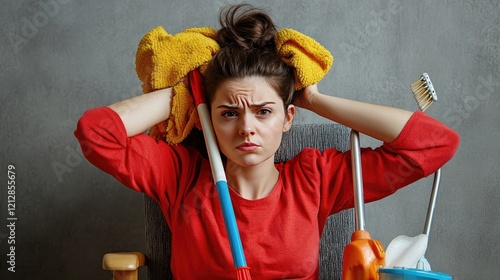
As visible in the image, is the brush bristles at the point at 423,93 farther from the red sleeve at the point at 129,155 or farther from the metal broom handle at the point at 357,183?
the red sleeve at the point at 129,155

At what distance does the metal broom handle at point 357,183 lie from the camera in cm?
122

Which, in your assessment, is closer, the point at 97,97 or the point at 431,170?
the point at 431,170

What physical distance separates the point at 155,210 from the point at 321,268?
0.43m

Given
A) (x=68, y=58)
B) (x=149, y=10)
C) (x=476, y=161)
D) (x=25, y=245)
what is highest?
(x=149, y=10)

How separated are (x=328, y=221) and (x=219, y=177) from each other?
1.29 ft

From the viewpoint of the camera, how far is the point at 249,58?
4.28 feet

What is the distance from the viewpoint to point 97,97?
5.60 ft

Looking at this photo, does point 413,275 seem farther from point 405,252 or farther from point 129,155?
point 129,155

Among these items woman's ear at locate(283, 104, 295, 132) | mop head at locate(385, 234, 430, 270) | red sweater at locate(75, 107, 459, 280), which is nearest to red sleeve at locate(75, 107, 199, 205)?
red sweater at locate(75, 107, 459, 280)

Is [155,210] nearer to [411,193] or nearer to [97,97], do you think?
[97,97]

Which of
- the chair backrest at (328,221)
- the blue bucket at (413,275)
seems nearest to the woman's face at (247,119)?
the chair backrest at (328,221)

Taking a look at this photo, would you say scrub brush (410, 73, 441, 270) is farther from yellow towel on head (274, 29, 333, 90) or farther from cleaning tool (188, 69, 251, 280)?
cleaning tool (188, 69, 251, 280)

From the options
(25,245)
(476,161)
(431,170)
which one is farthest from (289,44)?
(25,245)

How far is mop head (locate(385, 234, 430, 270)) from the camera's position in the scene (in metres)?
1.22
